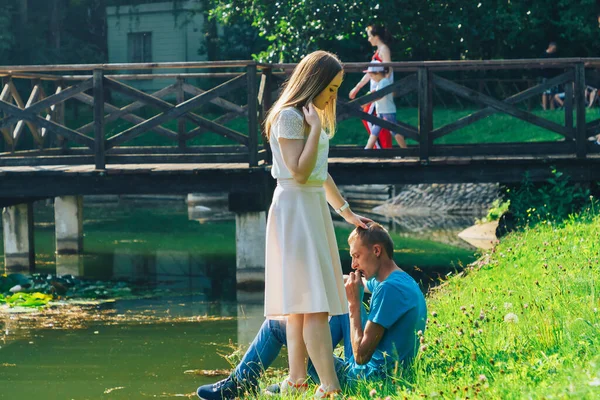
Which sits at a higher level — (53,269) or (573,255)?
(573,255)

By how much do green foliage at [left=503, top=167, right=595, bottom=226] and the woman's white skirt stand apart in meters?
6.80

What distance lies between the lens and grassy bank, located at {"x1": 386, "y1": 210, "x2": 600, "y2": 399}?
435 cm

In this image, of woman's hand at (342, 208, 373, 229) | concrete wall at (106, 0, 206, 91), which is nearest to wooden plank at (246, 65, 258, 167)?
woman's hand at (342, 208, 373, 229)

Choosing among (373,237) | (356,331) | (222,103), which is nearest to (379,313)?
(356,331)

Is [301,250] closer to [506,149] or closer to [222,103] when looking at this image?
[506,149]

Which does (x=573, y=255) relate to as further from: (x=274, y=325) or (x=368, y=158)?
(x=368, y=158)

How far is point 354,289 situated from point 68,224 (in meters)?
10.6

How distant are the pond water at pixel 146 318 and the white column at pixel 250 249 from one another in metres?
0.21

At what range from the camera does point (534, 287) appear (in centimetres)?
714

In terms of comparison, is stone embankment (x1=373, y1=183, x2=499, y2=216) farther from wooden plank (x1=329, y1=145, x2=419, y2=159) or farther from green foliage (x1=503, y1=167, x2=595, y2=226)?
green foliage (x1=503, y1=167, x2=595, y2=226)

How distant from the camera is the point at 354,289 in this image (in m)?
5.35

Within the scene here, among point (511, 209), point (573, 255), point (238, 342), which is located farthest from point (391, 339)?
point (511, 209)

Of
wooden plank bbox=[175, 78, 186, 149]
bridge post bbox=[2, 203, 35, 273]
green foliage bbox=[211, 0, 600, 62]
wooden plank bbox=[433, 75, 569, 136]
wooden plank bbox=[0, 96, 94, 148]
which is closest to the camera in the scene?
wooden plank bbox=[0, 96, 94, 148]

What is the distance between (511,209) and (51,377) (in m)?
6.40
